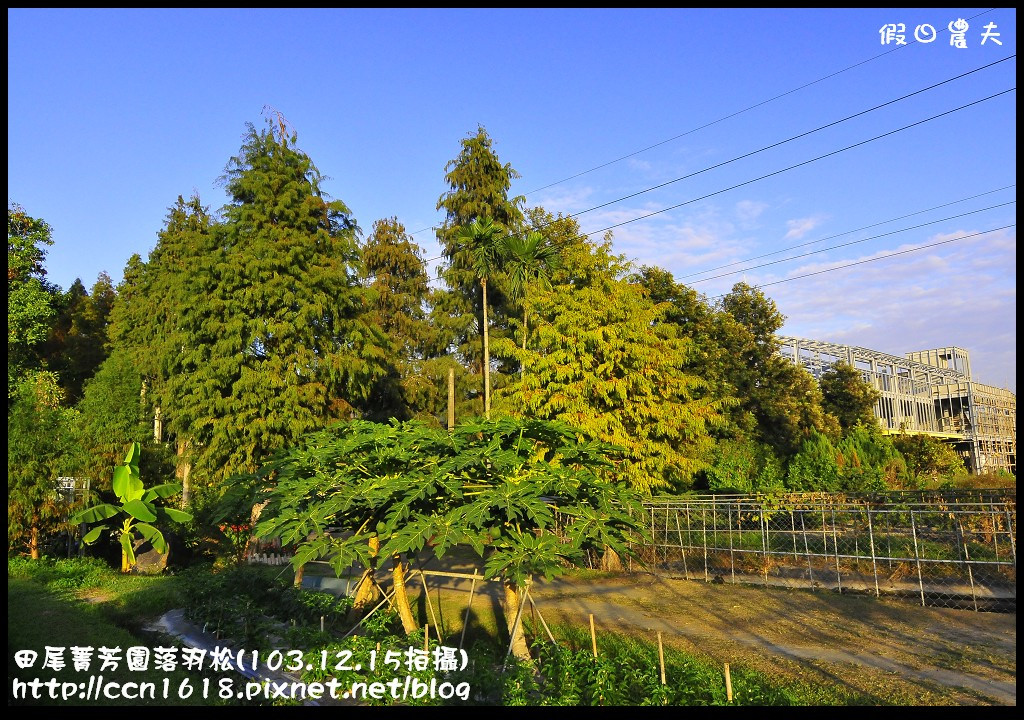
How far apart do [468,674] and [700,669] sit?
2443 mm

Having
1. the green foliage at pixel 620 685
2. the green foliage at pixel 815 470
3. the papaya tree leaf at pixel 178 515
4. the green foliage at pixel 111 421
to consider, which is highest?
the green foliage at pixel 111 421

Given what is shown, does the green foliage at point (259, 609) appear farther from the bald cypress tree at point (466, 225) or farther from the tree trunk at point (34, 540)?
the bald cypress tree at point (466, 225)

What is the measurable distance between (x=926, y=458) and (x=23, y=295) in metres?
29.2

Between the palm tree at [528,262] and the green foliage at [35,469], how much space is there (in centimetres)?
1127

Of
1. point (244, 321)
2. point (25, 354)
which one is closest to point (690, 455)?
point (244, 321)

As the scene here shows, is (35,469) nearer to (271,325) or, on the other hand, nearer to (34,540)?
(34,540)

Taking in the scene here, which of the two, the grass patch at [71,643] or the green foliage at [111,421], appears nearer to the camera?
Result: the grass patch at [71,643]

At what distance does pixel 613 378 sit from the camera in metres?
15.1

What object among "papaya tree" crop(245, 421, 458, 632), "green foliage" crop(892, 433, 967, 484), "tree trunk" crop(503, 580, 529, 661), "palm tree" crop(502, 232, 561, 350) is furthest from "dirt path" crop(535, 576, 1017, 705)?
"green foliage" crop(892, 433, 967, 484)

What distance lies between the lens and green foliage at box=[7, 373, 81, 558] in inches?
555

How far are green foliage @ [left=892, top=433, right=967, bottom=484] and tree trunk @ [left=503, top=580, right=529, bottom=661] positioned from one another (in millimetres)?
17845

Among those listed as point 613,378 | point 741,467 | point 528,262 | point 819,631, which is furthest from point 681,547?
point 528,262

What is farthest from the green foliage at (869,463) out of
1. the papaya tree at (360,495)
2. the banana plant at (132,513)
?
the banana plant at (132,513)

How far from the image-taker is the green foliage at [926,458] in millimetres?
21406
